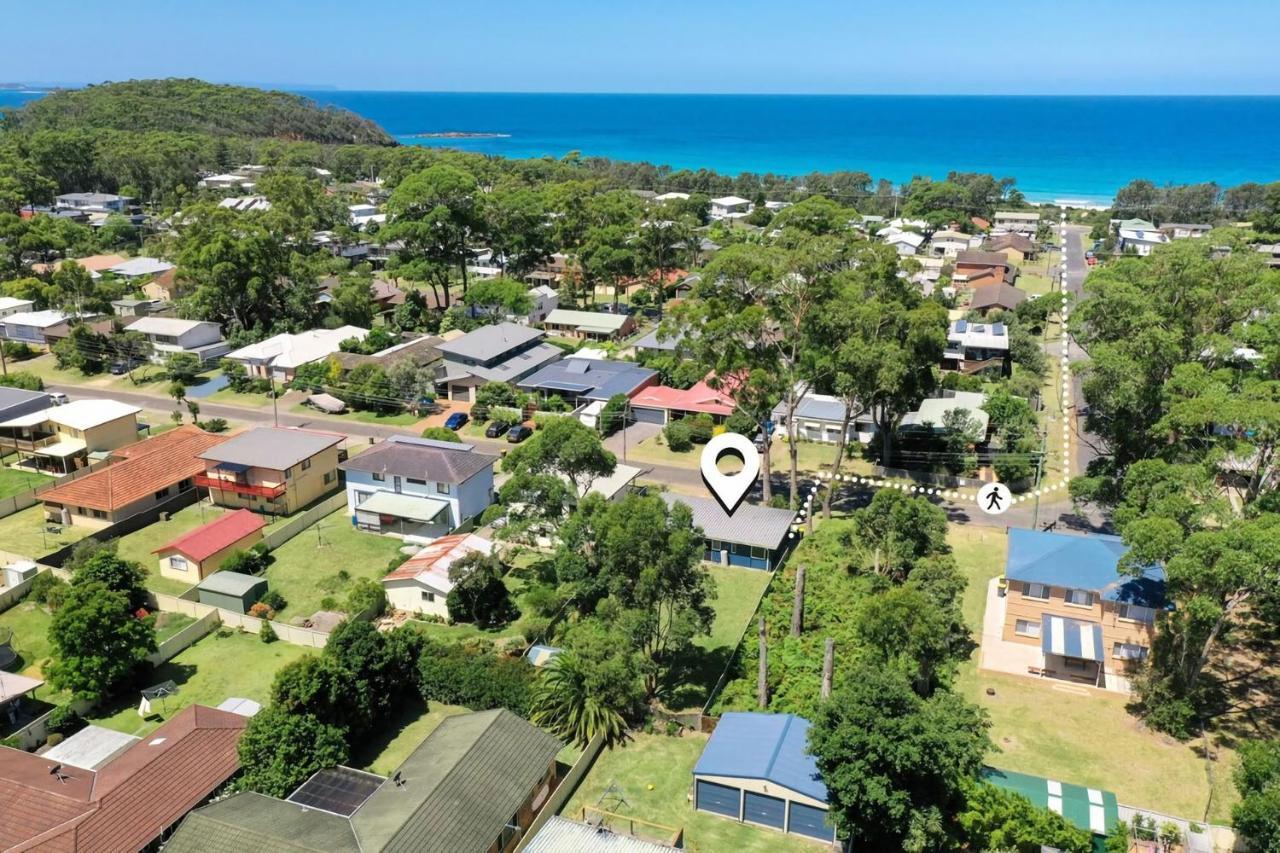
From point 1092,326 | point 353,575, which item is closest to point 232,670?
point 353,575

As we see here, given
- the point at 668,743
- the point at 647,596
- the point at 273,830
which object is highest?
the point at 647,596

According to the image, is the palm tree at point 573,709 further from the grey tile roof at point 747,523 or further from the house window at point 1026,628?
the house window at point 1026,628

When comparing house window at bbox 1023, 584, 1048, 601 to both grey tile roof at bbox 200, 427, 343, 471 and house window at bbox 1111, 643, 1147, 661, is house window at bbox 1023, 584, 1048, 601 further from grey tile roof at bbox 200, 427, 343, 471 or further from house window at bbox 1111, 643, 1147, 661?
grey tile roof at bbox 200, 427, 343, 471

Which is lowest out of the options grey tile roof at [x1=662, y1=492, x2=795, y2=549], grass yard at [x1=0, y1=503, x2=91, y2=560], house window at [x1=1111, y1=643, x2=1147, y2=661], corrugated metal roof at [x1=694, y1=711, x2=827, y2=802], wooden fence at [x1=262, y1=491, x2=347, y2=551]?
grass yard at [x1=0, y1=503, x2=91, y2=560]

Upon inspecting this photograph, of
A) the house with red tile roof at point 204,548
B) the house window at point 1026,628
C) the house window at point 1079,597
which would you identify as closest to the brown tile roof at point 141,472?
the house with red tile roof at point 204,548

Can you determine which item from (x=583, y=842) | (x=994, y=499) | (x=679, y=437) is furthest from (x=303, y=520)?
(x=994, y=499)

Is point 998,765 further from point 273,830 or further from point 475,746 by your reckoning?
point 273,830

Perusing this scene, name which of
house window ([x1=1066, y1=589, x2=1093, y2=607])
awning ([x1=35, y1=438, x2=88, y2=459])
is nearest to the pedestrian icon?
house window ([x1=1066, y1=589, x2=1093, y2=607])
